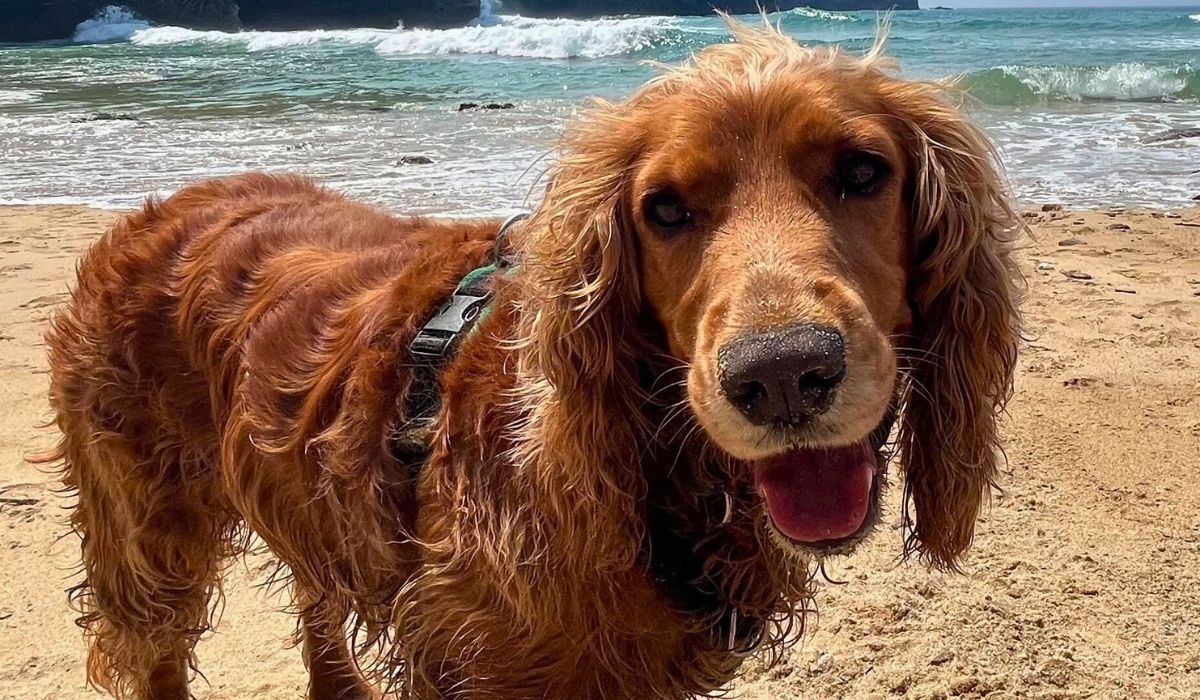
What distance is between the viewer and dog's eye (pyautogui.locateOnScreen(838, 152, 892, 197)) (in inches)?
73.7

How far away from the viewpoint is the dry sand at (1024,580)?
114 inches

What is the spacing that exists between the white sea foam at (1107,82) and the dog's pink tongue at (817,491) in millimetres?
15451

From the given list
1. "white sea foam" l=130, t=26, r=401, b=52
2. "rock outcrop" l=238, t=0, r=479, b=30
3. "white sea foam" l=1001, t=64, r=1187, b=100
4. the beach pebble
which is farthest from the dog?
"rock outcrop" l=238, t=0, r=479, b=30

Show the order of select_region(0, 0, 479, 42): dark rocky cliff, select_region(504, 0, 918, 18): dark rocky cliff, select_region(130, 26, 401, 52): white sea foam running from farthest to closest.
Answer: select_region(504, 0, 918, 18): dark rocky cliff → select_region(0, 0, 479, 42): dark rocky cliff → select_region(130, 26, 401, 52): white sea foam

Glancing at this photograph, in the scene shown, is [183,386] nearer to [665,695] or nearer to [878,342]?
[665,695]

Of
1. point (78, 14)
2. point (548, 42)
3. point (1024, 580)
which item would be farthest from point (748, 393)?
point (78, 14)

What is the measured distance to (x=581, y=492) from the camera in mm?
1877

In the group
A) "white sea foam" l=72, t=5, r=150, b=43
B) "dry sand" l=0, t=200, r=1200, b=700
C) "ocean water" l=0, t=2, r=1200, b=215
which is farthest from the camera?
"white sea foam" l=72, t=5, r=150, b=43

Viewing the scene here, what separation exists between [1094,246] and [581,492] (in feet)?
18.6

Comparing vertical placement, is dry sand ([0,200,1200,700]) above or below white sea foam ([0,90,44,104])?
below

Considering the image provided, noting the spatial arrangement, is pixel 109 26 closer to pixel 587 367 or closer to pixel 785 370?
pixel 587 367

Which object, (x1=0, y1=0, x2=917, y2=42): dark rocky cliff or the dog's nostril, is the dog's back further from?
(x1=0, y1=0, x2=917, y2=42): dark rocky cliff

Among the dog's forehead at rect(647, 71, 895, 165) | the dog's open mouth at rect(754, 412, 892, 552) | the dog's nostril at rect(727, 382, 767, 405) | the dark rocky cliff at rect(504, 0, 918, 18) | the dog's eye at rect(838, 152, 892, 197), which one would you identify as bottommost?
the dog's open mouth at rect(754, 412, 892, 552)

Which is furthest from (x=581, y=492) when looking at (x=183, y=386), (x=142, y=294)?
(x=142, y=294)
